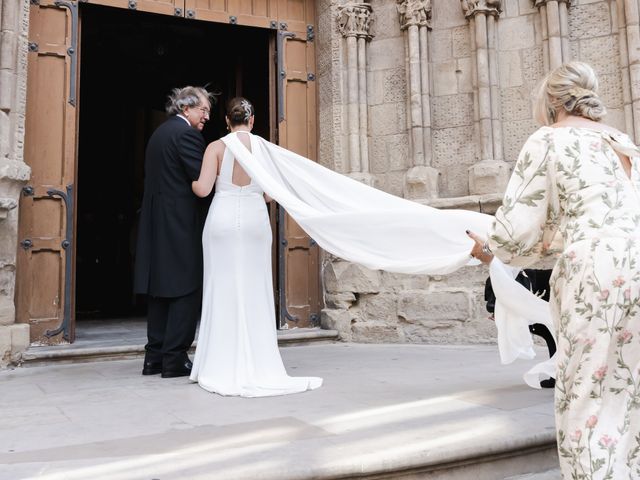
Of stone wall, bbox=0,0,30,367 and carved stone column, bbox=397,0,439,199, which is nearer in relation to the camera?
stone wall, bbox=0,0,30,367

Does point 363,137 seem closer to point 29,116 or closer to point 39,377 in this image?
point 29,116

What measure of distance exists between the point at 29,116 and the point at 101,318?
11.4ft

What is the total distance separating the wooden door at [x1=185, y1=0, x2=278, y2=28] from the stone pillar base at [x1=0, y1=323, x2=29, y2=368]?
3.21 m

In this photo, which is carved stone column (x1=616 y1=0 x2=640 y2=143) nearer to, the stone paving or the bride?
the stone paving

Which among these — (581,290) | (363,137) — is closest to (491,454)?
(581,290)

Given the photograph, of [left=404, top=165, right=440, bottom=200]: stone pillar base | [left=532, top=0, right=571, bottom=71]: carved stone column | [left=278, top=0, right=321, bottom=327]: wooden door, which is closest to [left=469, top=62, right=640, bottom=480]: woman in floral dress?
[left=404, top=165, right=440, bottom=200]: stone pillar base

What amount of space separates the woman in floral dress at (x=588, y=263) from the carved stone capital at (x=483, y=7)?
4.03 metres

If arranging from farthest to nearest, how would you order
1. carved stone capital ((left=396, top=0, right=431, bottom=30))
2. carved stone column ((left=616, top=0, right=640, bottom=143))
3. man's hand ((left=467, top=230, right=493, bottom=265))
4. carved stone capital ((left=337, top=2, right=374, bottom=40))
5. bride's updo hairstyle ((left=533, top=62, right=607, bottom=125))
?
carved stone capital ((left=337, top=2, right=374, bottom=40))
carved stone capital ((left=396, top=0, right=431, bottom=30))
carved stone column ((left=616, top=0, right=640, bottom=143))
man's hand ((left=467, top=230, right=493, bottom=265))
bride's updo hairstyle ((left=533, top=62, right=607, bottom=125))

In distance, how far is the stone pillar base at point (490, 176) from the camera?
5.43 meters

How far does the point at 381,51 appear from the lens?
19.7 feet

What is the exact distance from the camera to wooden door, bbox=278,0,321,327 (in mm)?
5797

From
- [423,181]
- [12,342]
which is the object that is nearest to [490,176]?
[423,181]

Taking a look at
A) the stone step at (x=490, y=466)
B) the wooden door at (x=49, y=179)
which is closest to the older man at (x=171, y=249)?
the wooden door at (x=49, y=179)

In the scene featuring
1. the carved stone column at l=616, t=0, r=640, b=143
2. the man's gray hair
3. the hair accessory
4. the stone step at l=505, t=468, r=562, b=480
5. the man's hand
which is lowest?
the stone step at l=505, t=468, r=562, b=480
